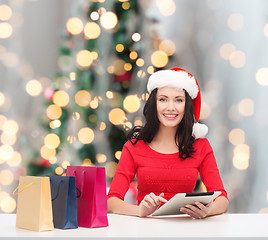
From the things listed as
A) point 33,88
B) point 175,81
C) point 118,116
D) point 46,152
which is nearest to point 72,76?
point 118,116

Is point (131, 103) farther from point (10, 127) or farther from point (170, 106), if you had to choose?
point (10, 127)

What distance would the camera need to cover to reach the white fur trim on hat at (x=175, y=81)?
180 centimetres

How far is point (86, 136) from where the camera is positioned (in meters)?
2.80

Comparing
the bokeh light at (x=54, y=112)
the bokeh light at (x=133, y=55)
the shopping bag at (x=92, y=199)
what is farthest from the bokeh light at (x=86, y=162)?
the shopping bag at (x=92, y=199)

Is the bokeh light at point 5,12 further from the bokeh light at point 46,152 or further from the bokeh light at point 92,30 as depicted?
the bokeh light at point 46,152

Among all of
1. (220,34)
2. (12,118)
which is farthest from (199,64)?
(12,118)

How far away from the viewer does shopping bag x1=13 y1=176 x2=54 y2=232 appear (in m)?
1.12

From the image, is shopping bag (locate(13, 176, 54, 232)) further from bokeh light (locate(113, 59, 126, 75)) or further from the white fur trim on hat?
bokeh light (locate(113, 59, 126, 75))

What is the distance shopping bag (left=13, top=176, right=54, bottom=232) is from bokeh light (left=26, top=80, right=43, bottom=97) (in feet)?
7.55

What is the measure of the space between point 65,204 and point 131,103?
1.67 metres

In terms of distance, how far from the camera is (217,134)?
130 inches

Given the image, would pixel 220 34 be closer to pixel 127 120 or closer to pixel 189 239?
pixel 127 120

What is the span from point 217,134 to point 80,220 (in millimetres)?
2287

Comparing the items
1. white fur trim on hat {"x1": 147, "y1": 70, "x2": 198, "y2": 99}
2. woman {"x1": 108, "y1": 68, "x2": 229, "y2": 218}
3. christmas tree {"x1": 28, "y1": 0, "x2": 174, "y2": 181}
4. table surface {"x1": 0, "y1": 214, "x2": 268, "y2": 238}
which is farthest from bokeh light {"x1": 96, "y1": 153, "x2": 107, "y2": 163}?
table surface {"x1": 0, "y1": 214, "x2": 268, "y2": 238}
